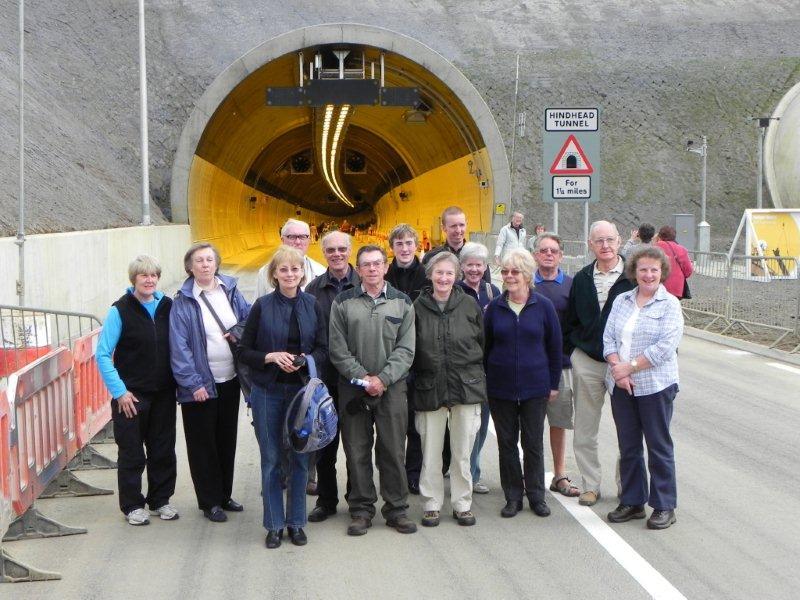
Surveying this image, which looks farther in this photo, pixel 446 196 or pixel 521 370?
pixel 446 196

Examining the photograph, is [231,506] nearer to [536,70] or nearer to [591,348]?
[591,348]

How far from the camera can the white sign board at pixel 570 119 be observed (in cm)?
1490

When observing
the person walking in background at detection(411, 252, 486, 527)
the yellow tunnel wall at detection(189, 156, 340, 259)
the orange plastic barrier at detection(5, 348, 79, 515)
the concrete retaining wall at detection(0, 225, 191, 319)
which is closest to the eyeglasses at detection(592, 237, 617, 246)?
the person walking in background at detection(411, 252, 486, 527)

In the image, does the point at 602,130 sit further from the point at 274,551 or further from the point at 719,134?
the point at 274,551

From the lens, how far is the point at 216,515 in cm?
762

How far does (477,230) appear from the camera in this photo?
39.0 meters

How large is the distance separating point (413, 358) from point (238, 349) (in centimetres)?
114

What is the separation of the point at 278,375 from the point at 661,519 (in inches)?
Answer: 106

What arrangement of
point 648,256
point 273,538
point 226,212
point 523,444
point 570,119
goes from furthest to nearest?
point 226,212 < point 570,119 < point 523,444 < point 648,256 < point 273,538

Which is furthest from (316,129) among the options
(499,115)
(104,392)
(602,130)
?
(104,392)

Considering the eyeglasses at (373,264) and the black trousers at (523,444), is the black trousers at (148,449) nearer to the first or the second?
the eyeglasses at (373,264)

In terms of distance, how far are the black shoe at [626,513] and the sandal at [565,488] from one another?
2.07 feet

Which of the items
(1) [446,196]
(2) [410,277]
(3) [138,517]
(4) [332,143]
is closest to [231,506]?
(3) [138,517]

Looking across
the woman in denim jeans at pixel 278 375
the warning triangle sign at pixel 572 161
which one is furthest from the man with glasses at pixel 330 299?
the warning triangle sign at pixel 572 161
